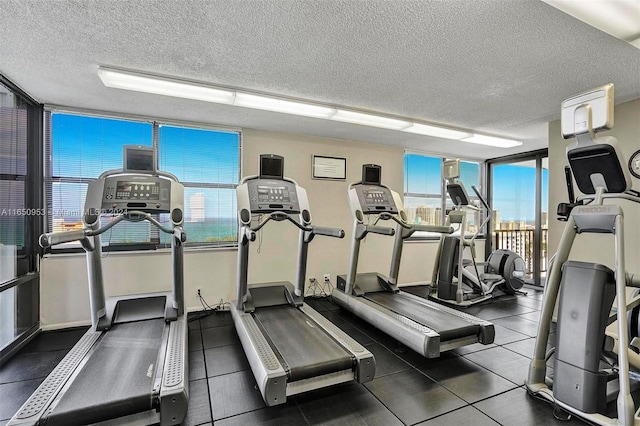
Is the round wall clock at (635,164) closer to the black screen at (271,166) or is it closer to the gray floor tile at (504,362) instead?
the gray floor tile at (504,362)

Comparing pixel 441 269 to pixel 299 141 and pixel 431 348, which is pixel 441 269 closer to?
pixel 431 348

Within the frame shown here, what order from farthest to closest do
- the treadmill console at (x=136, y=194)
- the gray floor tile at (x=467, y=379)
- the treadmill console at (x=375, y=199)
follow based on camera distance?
1. the treadmill console at (x=375, y=199)
2. the treadmill console at (x=136, y=194)
3. the gray floor tile at (x=467, y=379)

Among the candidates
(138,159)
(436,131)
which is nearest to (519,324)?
(436,131)

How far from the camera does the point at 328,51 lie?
8.07ft

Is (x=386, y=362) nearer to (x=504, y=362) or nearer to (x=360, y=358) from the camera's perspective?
(x=360, y=358)

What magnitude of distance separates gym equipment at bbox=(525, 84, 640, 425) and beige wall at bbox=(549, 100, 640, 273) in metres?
1.59

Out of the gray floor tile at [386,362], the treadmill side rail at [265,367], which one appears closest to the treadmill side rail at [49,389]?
the treadmill side rail at [265,367]

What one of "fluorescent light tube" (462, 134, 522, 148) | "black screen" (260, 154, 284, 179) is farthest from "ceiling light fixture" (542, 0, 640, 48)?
"fluorescent light tube" (462, 134, 522, 148)

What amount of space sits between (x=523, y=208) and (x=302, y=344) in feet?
19.1

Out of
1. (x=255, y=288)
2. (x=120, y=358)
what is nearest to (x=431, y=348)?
(x=255, y=288)

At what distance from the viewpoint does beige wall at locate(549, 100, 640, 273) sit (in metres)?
3.39

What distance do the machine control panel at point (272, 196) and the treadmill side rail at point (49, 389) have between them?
1.88m

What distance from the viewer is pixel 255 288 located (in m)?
3.79

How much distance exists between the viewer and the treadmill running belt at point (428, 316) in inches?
119
